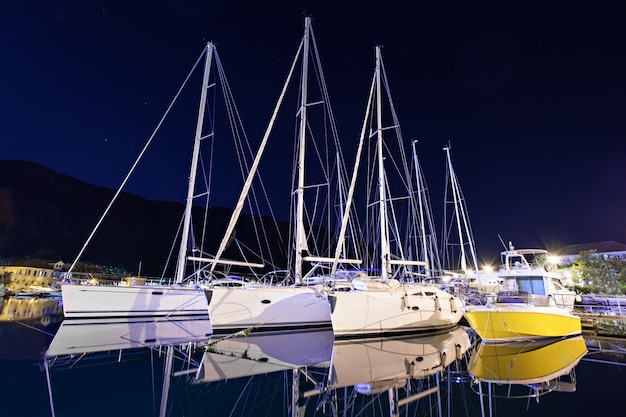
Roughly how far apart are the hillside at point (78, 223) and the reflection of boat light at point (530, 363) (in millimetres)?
88542

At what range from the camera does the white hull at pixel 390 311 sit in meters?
14.1

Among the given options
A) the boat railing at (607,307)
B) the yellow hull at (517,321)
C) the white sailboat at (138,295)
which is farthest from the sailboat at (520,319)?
the white sailboat at (138,295)

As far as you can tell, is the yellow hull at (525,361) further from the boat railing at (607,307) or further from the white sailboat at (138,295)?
the white sailboat at (138,295)

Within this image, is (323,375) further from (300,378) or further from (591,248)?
(591,248)

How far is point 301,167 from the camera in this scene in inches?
705

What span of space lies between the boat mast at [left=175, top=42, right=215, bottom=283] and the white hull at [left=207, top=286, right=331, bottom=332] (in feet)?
18.2

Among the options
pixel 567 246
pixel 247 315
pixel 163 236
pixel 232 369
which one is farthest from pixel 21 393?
pixel 163 236

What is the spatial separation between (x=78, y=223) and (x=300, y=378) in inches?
5458

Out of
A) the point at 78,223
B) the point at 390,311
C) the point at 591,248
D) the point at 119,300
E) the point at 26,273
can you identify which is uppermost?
the point at 78,223

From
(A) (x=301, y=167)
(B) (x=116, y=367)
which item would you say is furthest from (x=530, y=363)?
(A) (x=301, y=167)

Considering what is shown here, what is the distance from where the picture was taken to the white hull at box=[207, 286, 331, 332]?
49.9ft

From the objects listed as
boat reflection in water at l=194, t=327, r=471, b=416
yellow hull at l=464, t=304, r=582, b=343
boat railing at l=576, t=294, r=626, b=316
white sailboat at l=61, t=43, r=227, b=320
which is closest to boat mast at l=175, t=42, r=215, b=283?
white sailboat at l=61, t=43, r=227, b=320

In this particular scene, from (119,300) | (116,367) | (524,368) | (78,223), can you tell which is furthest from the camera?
(78,223)

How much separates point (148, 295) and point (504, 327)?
1928cm
